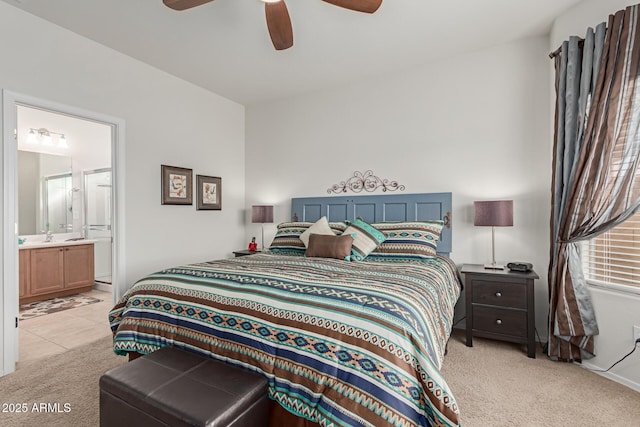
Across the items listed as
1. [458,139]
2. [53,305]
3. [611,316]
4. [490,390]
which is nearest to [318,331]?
[490,390]

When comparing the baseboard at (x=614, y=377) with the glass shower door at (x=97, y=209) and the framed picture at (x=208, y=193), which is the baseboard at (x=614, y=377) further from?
the glass shower door at (x=97, y=209)

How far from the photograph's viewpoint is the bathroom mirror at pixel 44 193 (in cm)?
484

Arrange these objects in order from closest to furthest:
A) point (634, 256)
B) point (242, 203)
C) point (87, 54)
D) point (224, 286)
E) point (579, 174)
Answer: point (224, 286), point (634, 256), point (579, 174), point (87, 54), point (242, 203)

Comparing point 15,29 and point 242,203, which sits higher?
point 15,29

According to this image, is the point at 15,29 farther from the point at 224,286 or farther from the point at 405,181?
the point at 405,181

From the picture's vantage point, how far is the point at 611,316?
227cm

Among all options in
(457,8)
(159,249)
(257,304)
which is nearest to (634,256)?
(457,8)

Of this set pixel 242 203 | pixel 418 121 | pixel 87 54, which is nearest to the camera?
pixel 87 54

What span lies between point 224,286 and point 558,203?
2727 millimetres

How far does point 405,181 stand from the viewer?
3652 mm

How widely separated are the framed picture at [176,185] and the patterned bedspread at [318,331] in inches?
72.1

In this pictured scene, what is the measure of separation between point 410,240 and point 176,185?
9.45 ft

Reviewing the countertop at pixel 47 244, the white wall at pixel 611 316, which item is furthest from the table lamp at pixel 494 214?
the countertop at pixel 47 244

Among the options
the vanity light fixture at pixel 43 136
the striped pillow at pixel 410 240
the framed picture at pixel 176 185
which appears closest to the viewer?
the striped pillow at pixel 410 240
